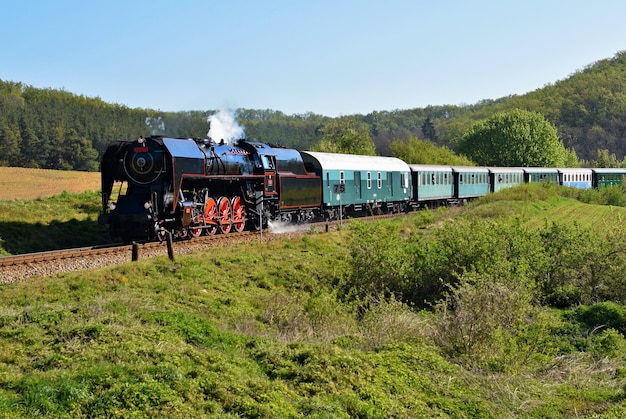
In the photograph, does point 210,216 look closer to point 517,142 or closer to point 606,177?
point 606,177

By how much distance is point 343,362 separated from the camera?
911 centimetres

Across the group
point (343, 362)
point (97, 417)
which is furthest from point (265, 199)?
point (97, 417)

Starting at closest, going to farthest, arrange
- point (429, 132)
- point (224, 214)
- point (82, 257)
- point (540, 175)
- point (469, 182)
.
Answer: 1. point (82, 257)
2. point (224, 214)
3. point (469, 182)
4. point (540, 175)
5. point (429, 132)

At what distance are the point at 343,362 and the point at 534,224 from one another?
27.3 metres

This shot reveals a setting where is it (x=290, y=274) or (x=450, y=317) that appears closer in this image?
(x=450, y=317)

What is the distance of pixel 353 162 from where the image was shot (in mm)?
35062

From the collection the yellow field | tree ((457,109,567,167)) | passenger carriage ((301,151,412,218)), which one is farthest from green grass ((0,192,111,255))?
tree ((457,109,567,167))

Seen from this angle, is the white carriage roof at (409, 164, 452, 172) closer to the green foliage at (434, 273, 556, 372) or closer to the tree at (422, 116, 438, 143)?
the green foliage at (434, 273, 556, 372)

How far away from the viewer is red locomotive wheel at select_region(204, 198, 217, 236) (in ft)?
76.0

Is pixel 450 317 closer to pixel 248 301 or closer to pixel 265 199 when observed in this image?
pixel 248 301

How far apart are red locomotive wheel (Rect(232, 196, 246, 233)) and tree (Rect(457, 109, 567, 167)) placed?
6492 centimetres

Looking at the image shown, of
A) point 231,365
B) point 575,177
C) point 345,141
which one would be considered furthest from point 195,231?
point 575,177

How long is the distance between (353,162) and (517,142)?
55.4 m

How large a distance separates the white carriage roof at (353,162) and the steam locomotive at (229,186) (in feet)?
0.21
